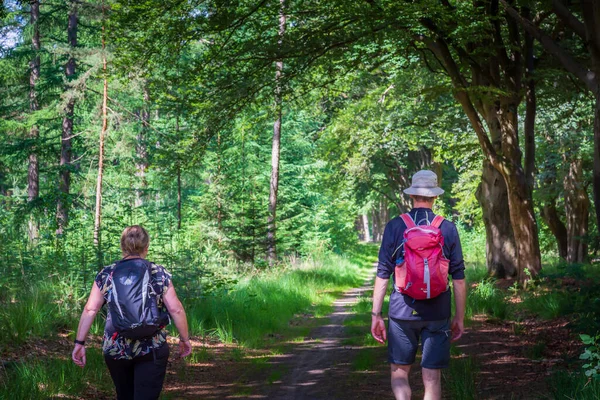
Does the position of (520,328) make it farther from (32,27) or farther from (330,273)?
(32,27)

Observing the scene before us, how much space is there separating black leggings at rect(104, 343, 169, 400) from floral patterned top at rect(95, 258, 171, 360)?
45 millimetres

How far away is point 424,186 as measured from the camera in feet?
17.1

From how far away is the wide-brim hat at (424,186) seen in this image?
16.9ft

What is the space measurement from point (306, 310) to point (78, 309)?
22.7ft

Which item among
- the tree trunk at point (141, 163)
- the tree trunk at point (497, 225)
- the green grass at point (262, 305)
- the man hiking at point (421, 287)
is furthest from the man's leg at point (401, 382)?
the tree trunk at point (141, 163)

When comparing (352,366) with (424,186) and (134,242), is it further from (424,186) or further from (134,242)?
(134,242)

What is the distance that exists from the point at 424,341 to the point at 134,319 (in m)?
2.12

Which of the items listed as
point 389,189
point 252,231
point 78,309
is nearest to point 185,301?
point 78,309

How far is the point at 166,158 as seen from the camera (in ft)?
42.3

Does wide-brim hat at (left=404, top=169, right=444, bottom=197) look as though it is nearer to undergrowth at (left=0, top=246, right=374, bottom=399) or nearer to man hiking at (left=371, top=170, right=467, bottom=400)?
man hiking at (left=371, top=170, right=467, bottom=400)

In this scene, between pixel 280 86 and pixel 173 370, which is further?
pixel 280 86

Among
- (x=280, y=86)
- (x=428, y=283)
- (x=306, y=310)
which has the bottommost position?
(x=306, y=310)

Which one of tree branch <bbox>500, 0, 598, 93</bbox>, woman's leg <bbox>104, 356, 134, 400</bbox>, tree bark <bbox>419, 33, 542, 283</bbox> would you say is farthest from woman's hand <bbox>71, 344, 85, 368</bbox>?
tree bark <bbox>419, 33, 542, 283</bbox>

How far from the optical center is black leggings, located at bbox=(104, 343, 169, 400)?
4.70 m
